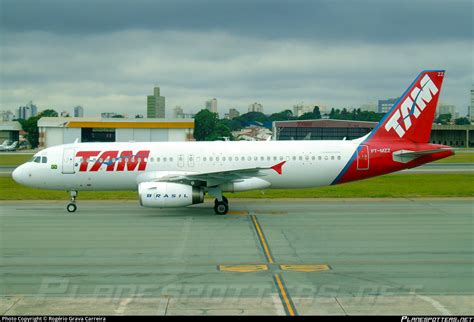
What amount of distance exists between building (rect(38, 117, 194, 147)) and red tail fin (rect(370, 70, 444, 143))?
49254 mm


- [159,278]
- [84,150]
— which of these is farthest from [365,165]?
[159,278]

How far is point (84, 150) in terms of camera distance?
27484 mm

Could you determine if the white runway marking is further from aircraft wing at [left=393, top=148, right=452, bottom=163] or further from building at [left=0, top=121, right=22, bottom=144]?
building at [left=0, top=121, right=22, bottom=144]

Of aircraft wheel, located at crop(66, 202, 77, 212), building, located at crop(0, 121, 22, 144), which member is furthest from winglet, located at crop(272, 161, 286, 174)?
building, located at crop(0, 121, 22, 144)

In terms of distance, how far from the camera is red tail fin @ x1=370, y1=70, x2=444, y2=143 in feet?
91.4

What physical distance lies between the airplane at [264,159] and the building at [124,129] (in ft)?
154

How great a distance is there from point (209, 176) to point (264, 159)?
11.7 ft

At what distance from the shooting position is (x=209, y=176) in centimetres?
2508

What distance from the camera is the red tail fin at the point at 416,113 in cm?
2786

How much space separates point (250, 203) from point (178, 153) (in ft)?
16.1
